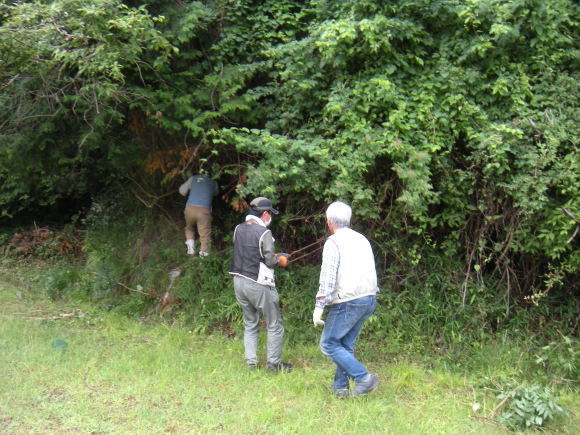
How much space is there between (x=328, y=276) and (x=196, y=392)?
6.05ft

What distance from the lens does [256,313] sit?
20.4 feet

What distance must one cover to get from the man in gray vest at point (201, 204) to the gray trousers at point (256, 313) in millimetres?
2555

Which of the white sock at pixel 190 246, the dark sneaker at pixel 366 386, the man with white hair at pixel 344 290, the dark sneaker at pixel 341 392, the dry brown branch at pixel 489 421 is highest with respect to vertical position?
the man with white hair at pixel 344 290

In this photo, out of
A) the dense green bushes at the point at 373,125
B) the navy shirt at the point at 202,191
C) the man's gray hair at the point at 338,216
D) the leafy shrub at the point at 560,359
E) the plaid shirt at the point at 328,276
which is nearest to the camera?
the plaid shirt at the point at 328,276

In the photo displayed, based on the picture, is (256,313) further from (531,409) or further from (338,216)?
(531,409)

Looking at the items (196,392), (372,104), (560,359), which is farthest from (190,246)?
(560,359)

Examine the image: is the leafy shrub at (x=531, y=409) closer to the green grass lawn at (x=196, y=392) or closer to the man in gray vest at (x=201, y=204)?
the green grass lawn at (x=196, y=392)

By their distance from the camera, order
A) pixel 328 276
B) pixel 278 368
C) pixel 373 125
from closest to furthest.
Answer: pixel 328 276 < pixel 278 368 < pixel 373 125

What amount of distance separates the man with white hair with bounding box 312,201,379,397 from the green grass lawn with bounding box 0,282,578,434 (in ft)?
1.55

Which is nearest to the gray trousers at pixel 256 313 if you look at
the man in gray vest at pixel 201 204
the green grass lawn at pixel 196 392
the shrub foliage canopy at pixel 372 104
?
the green grass lawn at pixel 196 392

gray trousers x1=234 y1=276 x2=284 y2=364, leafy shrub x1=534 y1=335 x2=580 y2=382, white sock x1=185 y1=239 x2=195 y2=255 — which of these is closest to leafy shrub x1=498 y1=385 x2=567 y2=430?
leafy shrub x1=534 y1=335 x2=580 y2=382

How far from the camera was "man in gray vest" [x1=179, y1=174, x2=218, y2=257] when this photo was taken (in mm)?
8414

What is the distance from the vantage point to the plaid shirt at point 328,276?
5.09 meters

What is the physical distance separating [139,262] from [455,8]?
246 inches
